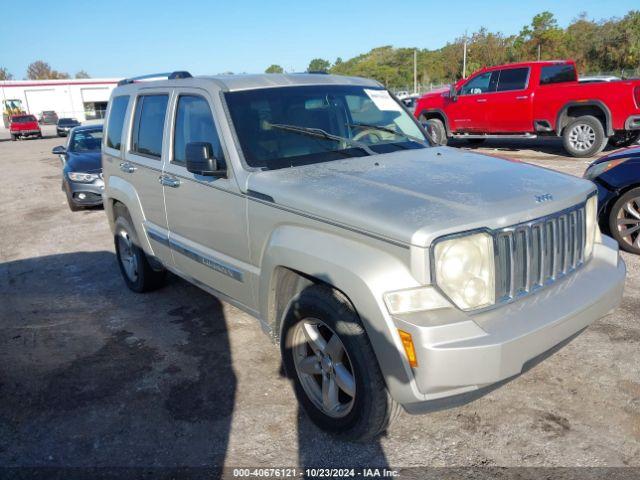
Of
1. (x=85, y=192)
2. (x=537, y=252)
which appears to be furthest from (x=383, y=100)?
(x=85, y=192)

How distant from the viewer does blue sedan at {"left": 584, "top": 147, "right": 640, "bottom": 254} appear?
5.48 metres

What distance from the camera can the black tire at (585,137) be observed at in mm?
11461

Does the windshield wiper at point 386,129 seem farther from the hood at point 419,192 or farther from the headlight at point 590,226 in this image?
the headlight at point 590,226

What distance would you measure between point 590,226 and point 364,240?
156cm

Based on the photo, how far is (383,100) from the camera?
4453 mm

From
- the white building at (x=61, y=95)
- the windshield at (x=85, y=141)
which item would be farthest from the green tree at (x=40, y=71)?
the windshield at (x=85, y=141)

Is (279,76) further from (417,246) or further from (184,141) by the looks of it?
(417,246)

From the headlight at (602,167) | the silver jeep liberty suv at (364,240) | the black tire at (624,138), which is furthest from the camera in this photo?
the black tire at (624,138)

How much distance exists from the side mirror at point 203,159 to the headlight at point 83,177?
705cm

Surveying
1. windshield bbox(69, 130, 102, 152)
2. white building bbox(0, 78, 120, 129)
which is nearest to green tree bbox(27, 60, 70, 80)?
white building bbox(0, 78, 120, 129)

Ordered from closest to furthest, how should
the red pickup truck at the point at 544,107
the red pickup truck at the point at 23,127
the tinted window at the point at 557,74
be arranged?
the red pickup truck at the point at 544,107, the tinted window at the point at 557,74, the red pickup truck at the point at 23,127

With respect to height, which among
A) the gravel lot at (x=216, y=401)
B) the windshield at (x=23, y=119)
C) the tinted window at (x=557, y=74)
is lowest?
the gravel lot at (x=216, y=401)

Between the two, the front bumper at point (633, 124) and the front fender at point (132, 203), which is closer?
the front fender at point (132, 203)

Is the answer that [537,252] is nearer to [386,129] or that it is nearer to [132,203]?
[386,129]
